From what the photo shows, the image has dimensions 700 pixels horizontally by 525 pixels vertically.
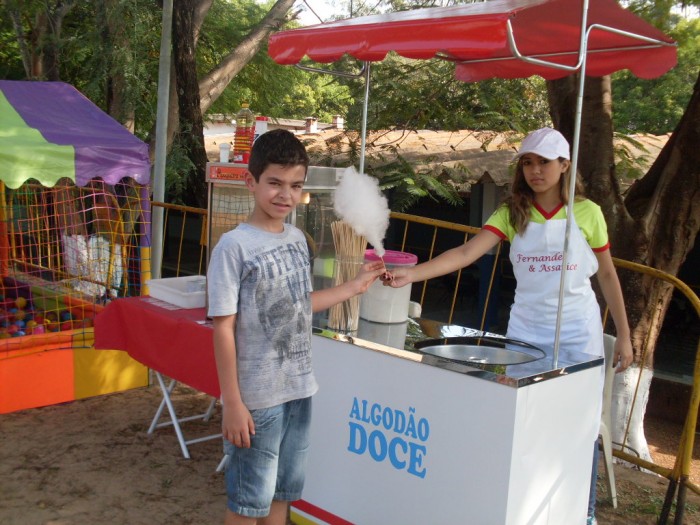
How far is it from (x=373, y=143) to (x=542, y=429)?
6.30m

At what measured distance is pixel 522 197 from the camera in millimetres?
3008

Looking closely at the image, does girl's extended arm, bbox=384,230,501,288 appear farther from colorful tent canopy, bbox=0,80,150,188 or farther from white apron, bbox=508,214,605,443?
colorful tent canopy, bbox=0,80,150,188

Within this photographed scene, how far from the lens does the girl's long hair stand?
2.95 m

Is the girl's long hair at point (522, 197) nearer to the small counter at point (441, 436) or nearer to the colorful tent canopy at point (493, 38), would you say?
the colorful tent canopy at point (493, 38)

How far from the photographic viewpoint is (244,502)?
2.31 meters

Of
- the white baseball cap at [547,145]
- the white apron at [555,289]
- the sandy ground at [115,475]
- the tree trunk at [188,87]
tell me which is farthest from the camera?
the tree trunk at [188,87]

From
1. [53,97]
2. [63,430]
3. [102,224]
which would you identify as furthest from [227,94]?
[63,430]

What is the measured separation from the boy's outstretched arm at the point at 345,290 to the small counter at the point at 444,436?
35 centimetres

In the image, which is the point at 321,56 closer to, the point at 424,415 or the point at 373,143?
the point at 424,415

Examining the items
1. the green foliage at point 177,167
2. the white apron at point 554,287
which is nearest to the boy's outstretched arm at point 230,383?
the white apron at point 554,287

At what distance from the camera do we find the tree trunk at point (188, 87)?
9766 millimetres

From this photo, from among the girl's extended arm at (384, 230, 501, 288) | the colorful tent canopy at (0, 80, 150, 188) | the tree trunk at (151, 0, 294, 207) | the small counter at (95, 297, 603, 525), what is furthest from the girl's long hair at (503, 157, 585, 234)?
the tree trunk at (151, 0, 294, 207)

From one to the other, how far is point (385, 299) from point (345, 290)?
1.94 feet

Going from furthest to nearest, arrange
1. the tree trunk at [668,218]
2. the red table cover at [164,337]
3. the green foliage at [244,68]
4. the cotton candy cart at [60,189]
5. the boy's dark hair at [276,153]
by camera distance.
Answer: the green foliage at [244,68]
the tree trunk at [668,218]
the cotton candy cart at [60,189]
the red table cover at [164,337]
the boy's dark hair at [276,153]
